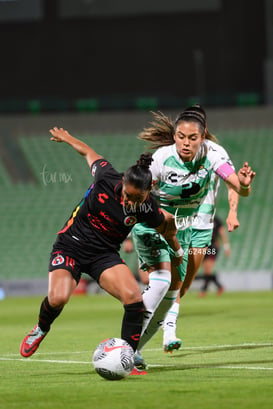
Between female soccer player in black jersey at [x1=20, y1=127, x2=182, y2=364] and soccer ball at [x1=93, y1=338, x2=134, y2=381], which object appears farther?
female soccer player in black jersey at [x1=20, y1=127, x2=182, y2=364]

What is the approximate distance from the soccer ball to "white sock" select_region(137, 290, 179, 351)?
83 cm

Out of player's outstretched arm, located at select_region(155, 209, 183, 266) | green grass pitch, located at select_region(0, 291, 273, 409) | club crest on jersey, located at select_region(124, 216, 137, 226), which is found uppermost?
club crest on jersey, located at select_region(124, 216, 137, 226)

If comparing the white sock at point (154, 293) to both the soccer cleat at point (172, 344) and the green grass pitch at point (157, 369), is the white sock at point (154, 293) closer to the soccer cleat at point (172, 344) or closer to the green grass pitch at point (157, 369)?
the green grass pitch at point (157, 369)

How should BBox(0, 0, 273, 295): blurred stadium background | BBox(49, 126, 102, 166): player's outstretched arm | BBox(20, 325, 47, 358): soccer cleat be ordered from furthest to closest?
BBox(0, 0, 273, 295): blurred stadium background, BBox(49, 126, 102, 166): player's outstretched arm, BBox(20, 325, 47, 358): soccer cleat

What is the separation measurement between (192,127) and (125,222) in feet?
3.66

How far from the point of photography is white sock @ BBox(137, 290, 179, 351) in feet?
24.0

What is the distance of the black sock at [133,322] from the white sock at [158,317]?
0.61 metres

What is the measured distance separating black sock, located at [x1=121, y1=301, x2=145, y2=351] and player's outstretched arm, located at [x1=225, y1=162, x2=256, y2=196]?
3.97 feet

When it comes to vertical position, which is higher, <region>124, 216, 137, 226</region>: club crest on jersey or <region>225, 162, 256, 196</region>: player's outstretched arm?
<region>225, 162, 256, 196</region>: player's outstretched arm

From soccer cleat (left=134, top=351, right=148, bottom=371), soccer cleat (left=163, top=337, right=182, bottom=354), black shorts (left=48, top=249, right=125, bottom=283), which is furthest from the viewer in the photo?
soccer cleat (left=163, top=337, right=182, bottom=354)

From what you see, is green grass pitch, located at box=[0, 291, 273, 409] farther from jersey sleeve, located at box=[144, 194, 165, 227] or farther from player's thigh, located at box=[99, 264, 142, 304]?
jersey sleeve, located at box=[144, 194, 165, 227]

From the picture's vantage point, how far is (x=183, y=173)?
24.6 ft

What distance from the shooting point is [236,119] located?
97.2ft

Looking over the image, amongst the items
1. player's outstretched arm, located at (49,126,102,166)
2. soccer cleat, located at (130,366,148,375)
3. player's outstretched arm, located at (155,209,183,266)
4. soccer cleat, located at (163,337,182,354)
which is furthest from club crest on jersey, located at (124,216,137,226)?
soccer cleat, located at (163,337,182,354)
